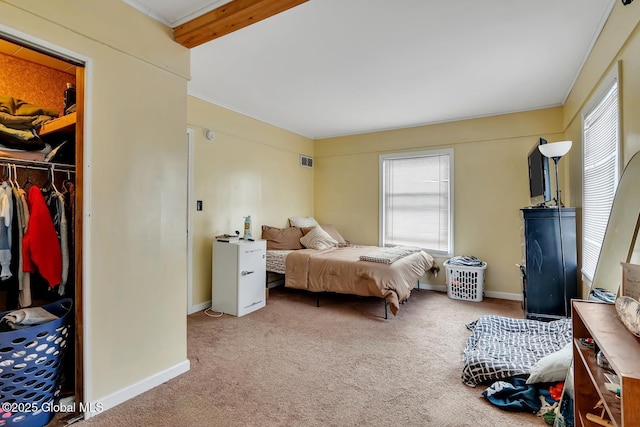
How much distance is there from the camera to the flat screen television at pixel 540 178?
3023 mm

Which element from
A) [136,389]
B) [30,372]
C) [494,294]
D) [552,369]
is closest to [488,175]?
[494,294]

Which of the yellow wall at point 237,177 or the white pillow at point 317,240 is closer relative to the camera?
the yellow wall at point 237,177

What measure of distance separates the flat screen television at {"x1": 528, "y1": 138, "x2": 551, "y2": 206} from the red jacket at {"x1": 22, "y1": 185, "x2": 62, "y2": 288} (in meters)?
4.07

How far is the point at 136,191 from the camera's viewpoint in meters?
1.99

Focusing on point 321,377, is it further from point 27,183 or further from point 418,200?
point 418,200

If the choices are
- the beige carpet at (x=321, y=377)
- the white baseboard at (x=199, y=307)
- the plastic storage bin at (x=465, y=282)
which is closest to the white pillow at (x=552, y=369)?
the beige carpet at (x=321, y=377)

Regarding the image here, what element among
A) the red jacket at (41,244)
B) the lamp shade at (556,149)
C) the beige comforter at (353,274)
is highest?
the lamp shade at (556,149)

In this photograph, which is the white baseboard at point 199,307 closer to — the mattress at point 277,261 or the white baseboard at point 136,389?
the mattress at point 277,261

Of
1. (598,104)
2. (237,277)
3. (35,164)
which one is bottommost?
(237,277)

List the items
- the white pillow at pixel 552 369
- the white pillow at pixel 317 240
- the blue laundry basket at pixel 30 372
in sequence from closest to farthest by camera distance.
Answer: the blue laundry basket at pixel 30 372
the white pillow at pixel 552 369
the white pillow at pixel 317 240

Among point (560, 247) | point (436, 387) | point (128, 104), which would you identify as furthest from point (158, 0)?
point (560, 247)

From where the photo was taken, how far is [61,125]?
2.10 metres

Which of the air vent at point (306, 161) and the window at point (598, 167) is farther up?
the air vent at point (306, 161)

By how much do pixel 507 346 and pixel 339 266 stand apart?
69.5 inches
